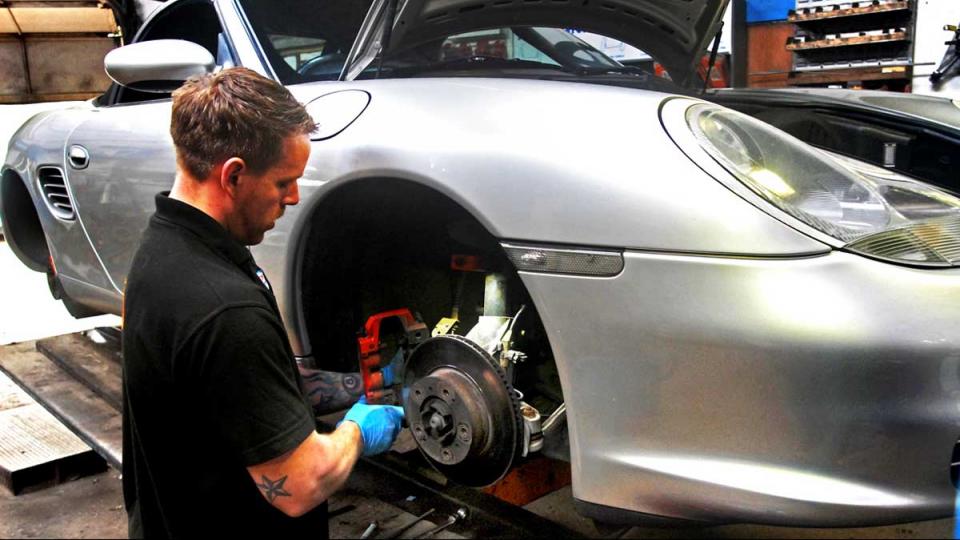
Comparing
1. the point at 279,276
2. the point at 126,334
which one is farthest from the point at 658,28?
the point at 126,334

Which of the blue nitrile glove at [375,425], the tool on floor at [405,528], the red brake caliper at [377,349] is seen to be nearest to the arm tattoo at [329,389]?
the red brake caliper at [377,349]

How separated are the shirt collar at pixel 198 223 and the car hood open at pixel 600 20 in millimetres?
1037

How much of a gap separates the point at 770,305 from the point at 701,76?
1670 millimetres

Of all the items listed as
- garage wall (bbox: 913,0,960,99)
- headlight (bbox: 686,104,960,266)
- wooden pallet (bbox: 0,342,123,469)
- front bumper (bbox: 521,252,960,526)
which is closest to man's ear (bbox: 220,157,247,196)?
front bumper (bbox: 521,252,960,526)

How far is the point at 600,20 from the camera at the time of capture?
2432 mm

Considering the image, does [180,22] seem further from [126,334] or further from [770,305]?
[770,305]

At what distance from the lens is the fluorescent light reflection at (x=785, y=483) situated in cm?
127

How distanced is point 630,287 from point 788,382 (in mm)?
282

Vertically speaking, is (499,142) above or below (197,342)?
above

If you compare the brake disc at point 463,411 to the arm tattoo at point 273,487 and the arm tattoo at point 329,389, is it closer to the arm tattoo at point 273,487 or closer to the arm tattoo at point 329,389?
the arm tattoo at point 329,389

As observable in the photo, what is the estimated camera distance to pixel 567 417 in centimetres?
148

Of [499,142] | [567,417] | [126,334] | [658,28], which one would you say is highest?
[658,28]

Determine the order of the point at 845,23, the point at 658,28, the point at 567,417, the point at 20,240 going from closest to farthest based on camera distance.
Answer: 1. the point at 567,417
2. the point at 658,28
3. the point at 20,240
4. the point at 845,23

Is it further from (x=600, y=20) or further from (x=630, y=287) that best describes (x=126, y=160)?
(x=630, y=287)
